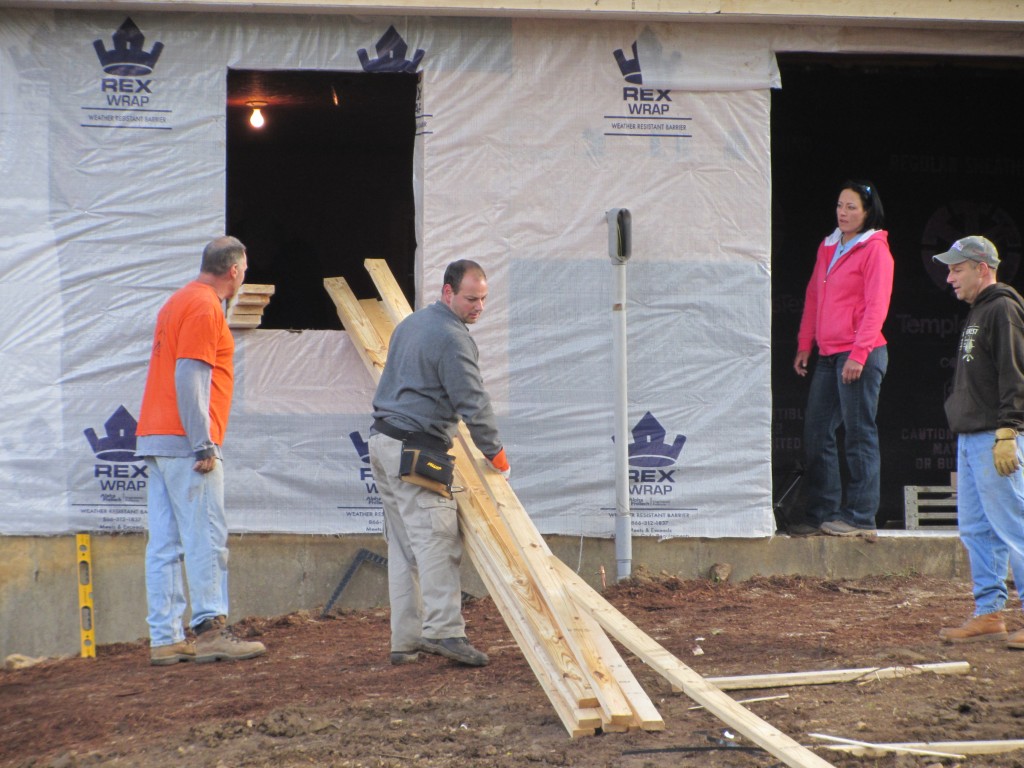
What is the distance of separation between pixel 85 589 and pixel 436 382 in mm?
2804

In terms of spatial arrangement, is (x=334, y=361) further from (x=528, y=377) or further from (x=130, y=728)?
(x=130, y=728)

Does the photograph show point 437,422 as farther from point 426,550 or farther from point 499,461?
point 426,550

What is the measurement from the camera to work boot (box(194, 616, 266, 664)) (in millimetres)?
5770

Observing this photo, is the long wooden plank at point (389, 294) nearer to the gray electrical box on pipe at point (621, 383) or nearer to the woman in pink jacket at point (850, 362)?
the gray electrical box on pipe at point (621, 383)

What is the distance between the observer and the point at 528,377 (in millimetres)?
6965

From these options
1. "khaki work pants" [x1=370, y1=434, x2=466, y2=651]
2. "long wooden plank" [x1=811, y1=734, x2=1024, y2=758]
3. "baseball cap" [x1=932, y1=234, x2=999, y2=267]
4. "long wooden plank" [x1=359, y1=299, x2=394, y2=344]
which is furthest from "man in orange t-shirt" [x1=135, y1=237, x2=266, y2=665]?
"baseball cap" [x1=932, y1=234, x2=999, y2=267]

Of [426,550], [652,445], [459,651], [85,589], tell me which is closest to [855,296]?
[652,445]

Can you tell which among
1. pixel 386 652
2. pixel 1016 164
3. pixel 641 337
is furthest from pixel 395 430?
pixel 1016 164

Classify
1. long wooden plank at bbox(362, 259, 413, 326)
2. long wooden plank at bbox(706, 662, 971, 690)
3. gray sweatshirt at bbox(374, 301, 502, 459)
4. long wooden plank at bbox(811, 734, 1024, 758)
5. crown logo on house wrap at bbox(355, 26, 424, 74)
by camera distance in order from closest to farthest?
long wooden plank at bbox(811, 734, 1024, 758)
long wooden plank at bbox(706, 662, 971, 690)
gray sweatshirt at bbox(374, 301, 502, 459)
long wooden plank at bbox(362, 259, 413, 326)
crown logo on house wrap at bbox(355, 26, 424, 74)

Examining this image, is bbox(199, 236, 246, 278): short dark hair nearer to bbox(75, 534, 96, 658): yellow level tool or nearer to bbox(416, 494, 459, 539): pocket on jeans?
bbox(416, 494, 459, 539): pocket on jeans

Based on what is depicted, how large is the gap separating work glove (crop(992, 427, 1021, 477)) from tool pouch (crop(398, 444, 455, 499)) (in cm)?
256

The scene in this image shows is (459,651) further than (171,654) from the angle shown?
No

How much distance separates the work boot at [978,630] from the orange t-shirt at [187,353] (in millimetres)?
3740

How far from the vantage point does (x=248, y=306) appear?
6848 mm
